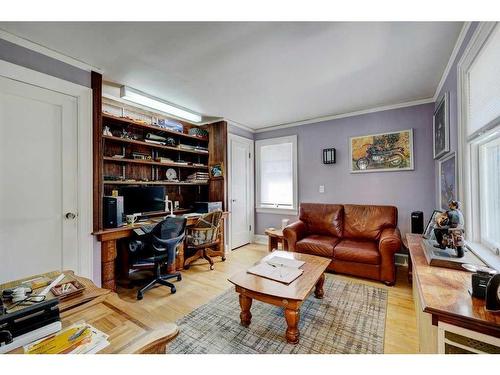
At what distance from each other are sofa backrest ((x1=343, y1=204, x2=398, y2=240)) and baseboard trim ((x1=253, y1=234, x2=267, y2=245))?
1721mm

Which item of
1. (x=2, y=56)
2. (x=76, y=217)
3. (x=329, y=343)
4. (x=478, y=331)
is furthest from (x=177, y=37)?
(x=329, y=343)

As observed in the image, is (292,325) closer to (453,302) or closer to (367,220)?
(453,302)

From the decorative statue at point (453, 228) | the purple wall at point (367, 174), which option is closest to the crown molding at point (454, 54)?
the purple wall at point (367, 174)

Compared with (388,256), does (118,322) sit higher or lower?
higher

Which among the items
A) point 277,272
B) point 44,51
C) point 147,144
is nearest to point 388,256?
point 277,272

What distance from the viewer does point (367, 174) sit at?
11.3ft

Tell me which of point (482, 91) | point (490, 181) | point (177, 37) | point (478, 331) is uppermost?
point (177, 37)

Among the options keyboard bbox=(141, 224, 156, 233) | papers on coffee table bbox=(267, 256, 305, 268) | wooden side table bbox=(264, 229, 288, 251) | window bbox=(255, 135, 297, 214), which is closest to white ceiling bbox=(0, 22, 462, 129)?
window bbox=(255, 135, 297, 214)

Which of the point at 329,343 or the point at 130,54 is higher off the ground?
the point at 130,54

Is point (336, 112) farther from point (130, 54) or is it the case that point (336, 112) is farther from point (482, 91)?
point (130, 54)

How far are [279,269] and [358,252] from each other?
1.25m

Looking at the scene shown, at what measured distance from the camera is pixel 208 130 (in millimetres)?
4027
